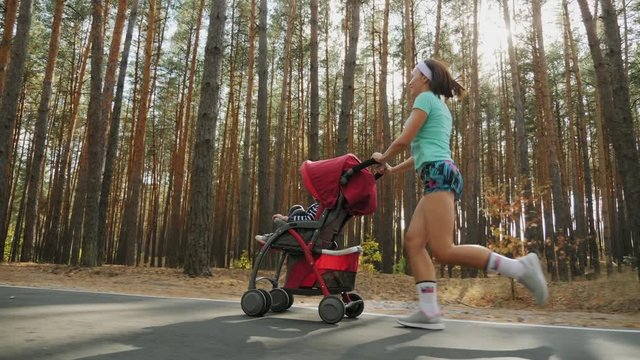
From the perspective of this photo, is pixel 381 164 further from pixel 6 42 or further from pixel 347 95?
pixel 6 42

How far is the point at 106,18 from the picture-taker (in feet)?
68.7

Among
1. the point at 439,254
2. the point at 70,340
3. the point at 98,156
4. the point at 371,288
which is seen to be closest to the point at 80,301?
the point at 70,340

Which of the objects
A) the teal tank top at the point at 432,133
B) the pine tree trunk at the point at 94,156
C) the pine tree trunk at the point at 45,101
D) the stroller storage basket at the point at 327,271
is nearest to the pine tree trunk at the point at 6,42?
the pine tree trunk at the point at 45,101

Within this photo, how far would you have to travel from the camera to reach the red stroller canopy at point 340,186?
12.1 ft

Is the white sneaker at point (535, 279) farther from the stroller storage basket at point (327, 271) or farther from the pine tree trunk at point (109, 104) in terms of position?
the pine tree trunk at point (109, 104)

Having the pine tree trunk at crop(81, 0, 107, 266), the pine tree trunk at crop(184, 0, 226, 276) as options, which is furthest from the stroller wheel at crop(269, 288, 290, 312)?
the pine tree trunk at crop(81, 0, 107, 266)

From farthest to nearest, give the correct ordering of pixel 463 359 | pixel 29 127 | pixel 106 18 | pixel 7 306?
pixel 29 127, pixel 106 18, pixel 7 306, pixel 463 359

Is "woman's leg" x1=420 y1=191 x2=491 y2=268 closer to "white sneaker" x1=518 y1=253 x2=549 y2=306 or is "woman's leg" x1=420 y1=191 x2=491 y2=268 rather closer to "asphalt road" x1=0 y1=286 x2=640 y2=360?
"white sneaker" x1=518 y1=253 x2=549 y2=306

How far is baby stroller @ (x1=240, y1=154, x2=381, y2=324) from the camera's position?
368cm

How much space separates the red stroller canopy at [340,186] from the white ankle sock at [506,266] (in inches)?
38.8

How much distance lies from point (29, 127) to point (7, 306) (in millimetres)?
29864

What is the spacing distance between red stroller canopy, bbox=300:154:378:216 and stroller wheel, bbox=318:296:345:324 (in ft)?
2.41

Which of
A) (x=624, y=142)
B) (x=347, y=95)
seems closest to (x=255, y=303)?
(x=624, y=142)

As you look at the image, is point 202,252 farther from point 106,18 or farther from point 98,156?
point 106,18
